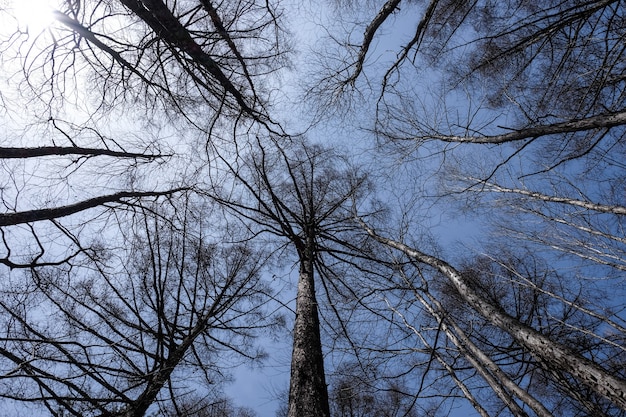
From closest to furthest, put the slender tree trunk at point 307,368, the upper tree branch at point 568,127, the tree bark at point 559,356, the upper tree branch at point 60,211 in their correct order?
the tree bark at point 559,356
the slender tree trunk at point 307,368
the upper tree branch at point 568,127
the upper tree branch at point 60,211

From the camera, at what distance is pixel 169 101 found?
457 cm

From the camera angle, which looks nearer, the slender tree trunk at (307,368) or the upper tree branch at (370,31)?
the slender tree trunk at (307,368)

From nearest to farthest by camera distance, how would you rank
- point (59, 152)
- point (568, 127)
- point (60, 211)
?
point (568, 127) → point (60, 211) → point (59, 152)

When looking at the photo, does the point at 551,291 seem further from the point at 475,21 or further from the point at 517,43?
the point at 475,21

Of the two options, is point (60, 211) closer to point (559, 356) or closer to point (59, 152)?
point (59, 152)

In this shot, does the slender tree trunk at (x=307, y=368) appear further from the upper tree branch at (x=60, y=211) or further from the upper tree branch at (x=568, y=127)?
the upper tree branch at (x=568, y=127)

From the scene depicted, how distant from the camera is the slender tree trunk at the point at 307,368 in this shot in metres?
2.64

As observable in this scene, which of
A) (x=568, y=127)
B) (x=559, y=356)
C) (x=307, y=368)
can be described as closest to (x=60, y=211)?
(x=307, y=368)

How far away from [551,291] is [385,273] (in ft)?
12.3

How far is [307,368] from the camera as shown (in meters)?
3.09

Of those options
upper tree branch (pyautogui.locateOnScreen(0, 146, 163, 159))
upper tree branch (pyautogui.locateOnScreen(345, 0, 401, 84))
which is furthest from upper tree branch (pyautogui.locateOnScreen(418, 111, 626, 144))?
upper tree branch (pyautogui.locateOnScreen(0, 146, 163, 159))

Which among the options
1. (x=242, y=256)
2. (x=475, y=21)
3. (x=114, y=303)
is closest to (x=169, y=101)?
(x=242, y=256)

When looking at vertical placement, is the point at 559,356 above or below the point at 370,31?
below

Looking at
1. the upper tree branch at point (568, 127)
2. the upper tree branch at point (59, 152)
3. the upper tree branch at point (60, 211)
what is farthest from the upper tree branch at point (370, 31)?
the upper tree branch at point (60, 211)
